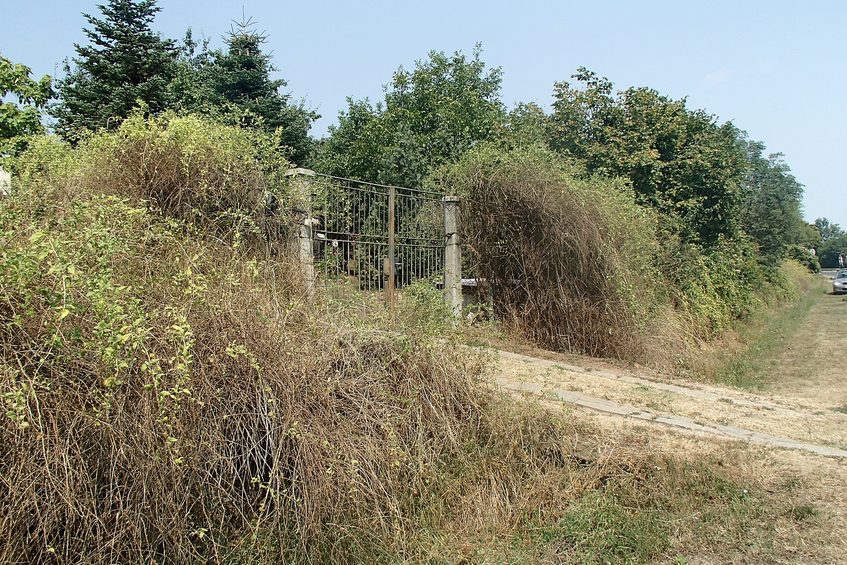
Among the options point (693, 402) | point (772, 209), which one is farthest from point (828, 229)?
point (693, 402)

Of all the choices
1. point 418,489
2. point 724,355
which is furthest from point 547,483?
point 724,355

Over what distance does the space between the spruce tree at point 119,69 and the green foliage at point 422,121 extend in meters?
5.45

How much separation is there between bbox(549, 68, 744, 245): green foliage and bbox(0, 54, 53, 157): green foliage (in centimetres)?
1059

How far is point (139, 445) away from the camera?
3.30m

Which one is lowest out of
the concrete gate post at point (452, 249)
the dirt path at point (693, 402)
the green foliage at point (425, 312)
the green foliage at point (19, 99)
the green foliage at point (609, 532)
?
the green foliage at point (609, 532)

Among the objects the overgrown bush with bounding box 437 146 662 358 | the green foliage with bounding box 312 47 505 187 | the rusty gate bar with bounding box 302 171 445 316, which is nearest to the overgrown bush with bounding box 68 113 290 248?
the rusty gate bar with bounding box 302 171 445 316

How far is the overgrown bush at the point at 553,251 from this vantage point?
970cm

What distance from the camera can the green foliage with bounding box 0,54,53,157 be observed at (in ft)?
32.4

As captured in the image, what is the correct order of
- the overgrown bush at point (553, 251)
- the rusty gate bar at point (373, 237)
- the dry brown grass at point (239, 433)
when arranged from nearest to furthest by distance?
the dry brown grass at point (239, 433) → the rusty gate bar at point (373, 237) → the overgrown bush at point (553, 251)

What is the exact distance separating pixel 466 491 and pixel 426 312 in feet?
5.33

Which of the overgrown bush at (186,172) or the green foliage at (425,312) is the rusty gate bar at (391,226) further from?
the overgrown bush at (186,172)

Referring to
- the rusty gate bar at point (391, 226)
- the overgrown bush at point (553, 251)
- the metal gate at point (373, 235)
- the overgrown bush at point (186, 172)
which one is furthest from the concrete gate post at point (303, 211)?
the overgrown bush at point (553, 251)

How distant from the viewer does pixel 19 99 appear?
10367 mm

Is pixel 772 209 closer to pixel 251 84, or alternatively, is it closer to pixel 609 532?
pixel 251 84
